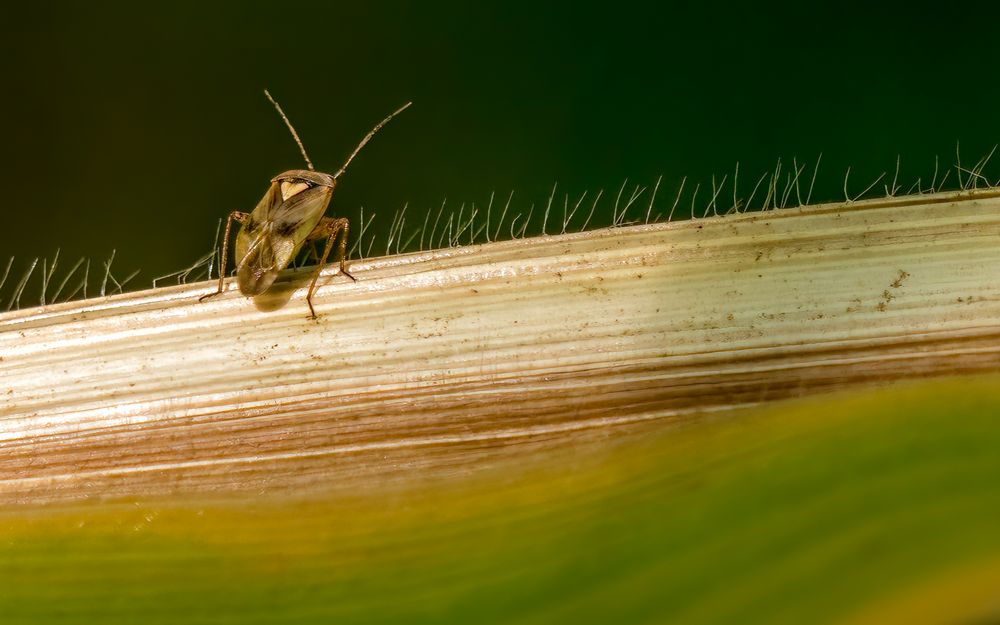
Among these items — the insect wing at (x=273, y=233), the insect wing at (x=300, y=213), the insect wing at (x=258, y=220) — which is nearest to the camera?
the insect wing at (x=273, y=233)

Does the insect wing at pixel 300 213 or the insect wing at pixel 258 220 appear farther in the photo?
the insect wing at pixel 300 213

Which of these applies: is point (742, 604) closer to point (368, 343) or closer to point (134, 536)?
point (368, 343)

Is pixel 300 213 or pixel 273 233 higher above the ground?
pixel 300 213

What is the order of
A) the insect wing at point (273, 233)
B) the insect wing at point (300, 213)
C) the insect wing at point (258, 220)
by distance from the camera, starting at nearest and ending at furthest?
the insect wing at point (273, 233)
the insect wing at point (258, 220)
the insect wing at point (300, 213)

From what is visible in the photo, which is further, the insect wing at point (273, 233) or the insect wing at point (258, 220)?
the insect wing at point (258, 220)

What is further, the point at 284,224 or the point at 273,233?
the point at 284,224

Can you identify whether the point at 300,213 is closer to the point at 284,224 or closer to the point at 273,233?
the point at 284,224

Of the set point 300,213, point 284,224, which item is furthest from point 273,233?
point 300,213

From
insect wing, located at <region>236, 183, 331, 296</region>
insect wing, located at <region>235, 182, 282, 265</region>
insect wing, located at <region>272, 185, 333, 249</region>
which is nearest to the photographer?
insect wing, located at <region>236, 183, 331, 296</region>

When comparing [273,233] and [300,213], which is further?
[300,213]
